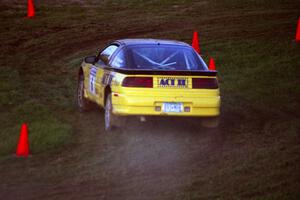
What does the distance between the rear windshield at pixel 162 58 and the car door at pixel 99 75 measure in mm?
639

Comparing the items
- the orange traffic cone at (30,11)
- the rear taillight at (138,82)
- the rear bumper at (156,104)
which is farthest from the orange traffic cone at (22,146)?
the orange traffic cone at (30,11)

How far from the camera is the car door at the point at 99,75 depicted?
14321 millimetres

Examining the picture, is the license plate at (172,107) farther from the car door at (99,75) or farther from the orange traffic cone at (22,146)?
the orange traffic cone at (22,146)

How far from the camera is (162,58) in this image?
1391cm

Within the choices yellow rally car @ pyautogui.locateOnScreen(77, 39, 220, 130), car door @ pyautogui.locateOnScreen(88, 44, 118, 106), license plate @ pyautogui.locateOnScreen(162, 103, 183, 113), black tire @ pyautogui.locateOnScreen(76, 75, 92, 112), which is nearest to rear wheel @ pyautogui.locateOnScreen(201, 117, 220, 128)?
yellow rally car @ pyautogui.locateOnScreen(77, 39, 220, 130)

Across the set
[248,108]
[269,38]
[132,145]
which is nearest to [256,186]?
[132,145]

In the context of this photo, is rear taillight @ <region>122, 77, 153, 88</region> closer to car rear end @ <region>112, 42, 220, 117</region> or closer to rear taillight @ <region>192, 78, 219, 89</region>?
car rear end @ <region>112, 42, 220, 117</region>

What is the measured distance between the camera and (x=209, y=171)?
1095 cm

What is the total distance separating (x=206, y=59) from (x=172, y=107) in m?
9.42

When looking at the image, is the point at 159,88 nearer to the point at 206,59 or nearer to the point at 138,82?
the point at 138,82

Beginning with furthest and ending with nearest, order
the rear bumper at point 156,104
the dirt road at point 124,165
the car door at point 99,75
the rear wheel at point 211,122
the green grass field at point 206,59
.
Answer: the car door at point 99,75 < the rear wheel at point 211,122 < the rear bumper at point 156,104 < the green grass field at point 206,59 < the dirt road at point 124,165

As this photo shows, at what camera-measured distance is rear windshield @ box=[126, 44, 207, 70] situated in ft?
45.0

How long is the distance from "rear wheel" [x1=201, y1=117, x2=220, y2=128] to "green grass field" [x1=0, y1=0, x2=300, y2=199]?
15.5 inches

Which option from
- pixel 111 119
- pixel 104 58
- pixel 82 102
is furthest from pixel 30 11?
pixel 111 119
